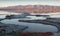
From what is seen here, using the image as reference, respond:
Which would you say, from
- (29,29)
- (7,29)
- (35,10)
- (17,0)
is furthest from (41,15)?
(7,29)

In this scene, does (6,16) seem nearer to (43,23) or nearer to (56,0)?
(43,23)

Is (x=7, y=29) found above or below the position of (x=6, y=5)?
below

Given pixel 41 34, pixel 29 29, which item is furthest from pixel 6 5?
pixel 41 34

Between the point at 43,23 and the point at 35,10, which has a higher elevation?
the point at 35,10

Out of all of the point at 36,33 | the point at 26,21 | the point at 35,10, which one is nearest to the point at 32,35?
the point at 36,33

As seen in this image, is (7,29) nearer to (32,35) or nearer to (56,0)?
(32,35)

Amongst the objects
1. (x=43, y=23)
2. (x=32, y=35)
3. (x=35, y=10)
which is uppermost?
(x=35, y=10)

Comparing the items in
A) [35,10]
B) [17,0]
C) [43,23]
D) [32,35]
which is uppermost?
[17,0]
